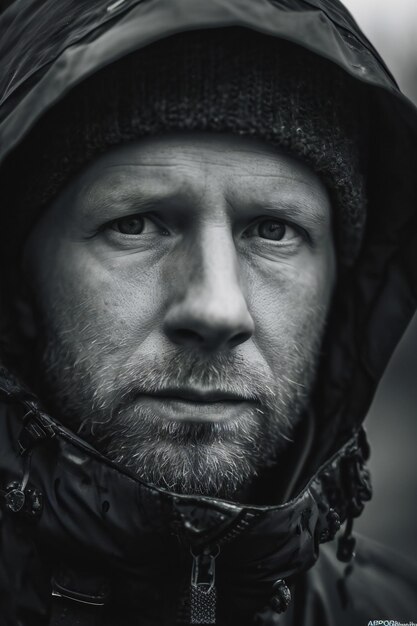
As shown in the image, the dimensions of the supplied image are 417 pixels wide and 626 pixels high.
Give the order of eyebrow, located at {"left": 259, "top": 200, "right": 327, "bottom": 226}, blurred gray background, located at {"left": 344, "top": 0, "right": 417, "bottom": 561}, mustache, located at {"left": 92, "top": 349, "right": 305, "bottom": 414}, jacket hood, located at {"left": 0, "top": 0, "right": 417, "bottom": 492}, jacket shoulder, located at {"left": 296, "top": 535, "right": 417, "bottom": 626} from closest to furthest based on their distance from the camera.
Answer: jacket hood, located at {"left": 0, "top": 0, "right": 417, "bottom": 492}
mustache, located at {"left": 92, "top": 349, "right": 305, "bottom": 414}
eyebrow, located at {"left": 259, "top": 200, "right": 327, "bottom": 226}
jacket shoulder, located at {"left": 296, "top": 535, "right": 417, "bottom": 626}
blurred gray background, located at {"left": 344, "top": 0, "right": 417, "bottom": 561}

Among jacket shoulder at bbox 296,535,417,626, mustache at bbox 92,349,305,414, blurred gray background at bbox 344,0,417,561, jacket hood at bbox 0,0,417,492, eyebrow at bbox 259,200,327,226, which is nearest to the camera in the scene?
jacket hood at bbox 0,0,417,492

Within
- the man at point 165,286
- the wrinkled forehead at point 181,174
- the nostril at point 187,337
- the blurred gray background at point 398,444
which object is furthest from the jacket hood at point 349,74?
the blurred gray background at point 398,444

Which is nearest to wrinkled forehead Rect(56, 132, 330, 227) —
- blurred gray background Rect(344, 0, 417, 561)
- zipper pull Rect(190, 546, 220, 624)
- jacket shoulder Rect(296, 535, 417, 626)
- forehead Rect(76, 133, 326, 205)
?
forehead Rect(76, 133, 326, 205)

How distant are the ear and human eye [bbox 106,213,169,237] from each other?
29cm

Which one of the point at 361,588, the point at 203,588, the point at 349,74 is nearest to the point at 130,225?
the point at 349,74

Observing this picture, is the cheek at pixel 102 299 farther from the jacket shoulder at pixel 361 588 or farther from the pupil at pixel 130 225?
the jacket shoulder at pixel 361 588

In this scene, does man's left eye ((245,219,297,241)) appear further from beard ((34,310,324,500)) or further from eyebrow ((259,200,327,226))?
beard ((34,310,324,500))

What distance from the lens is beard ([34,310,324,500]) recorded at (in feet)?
5.75

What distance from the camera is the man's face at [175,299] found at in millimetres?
1742

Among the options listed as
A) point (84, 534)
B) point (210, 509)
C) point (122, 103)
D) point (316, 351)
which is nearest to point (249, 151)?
point (122, 103)

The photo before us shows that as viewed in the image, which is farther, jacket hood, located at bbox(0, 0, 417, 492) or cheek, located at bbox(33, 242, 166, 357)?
cheek, located at bbox(33, 242, 166, 357)

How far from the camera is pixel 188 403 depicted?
1764 mm

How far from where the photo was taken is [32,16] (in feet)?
6.33

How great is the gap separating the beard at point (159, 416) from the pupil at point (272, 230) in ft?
0.79
